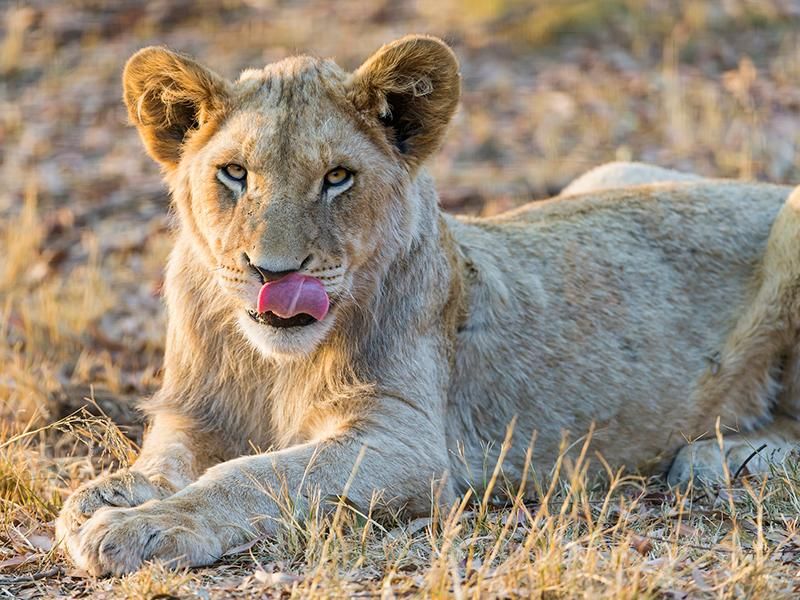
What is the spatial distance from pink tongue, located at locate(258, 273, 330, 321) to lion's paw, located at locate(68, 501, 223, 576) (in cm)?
82

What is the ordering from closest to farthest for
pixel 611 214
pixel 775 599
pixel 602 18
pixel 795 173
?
1. pixel 775 599
2. pixel 611 214
3. pixel 795 173
4. pixel 602 18

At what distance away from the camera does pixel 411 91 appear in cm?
520

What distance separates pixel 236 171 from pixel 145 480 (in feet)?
4.03

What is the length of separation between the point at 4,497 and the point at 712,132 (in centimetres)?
761

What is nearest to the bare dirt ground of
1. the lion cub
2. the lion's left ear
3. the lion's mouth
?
the lion cub

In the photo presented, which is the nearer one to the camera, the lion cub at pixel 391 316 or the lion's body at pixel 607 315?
the lion cub at pixel 391 316

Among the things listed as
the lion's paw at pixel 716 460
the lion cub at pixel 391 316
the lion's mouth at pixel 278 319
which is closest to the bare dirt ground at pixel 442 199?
the lion's paw at pixel 716 460

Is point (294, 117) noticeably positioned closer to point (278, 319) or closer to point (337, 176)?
point (337, 176)

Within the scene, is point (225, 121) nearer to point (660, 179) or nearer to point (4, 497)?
point (4, 497)

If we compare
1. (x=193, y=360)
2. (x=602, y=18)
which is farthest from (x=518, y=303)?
(x=602, y=18)

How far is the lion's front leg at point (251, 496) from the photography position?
4227 millimetres

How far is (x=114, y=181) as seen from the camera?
11.1 meters

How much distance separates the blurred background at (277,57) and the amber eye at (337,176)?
226cm

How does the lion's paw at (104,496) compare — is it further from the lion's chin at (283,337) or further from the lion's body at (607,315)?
the lion's body at (607,315)
